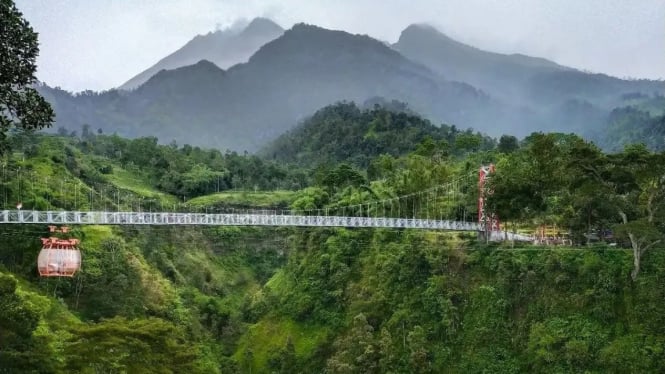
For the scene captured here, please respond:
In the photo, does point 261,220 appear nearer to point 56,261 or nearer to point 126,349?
point 56,261

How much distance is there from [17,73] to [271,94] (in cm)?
11793

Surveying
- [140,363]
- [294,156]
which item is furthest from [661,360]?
[294,156]

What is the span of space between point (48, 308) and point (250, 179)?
3159cm

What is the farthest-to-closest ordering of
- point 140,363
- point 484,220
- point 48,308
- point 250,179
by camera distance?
point 250,179
point 484,220
point 48,308
point 140,363

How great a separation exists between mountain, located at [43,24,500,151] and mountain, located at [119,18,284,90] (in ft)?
64.6

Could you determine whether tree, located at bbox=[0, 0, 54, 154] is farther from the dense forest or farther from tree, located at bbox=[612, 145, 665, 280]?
tree, located at bbox=[612, 145, 665, 280]

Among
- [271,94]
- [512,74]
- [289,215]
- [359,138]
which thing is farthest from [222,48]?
[289,215]

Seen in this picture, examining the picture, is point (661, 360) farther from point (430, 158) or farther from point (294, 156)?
point (294, 156)

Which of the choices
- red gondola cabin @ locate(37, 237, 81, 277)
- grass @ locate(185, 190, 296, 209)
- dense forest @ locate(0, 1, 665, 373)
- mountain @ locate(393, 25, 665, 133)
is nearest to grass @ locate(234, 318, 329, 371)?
dense forest @ locate(0, 1, 665, 373)

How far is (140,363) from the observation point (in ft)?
50.0

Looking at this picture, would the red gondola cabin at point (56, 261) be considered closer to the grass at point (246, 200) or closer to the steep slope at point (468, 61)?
the grass at point (246, 200)

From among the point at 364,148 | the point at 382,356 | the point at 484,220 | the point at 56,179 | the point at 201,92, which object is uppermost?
the point at 201,92

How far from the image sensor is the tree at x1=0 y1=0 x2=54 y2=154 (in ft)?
24.5

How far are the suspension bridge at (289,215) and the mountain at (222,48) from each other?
383 ft
